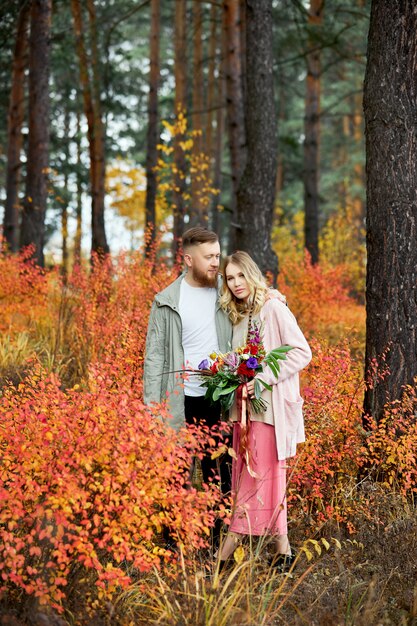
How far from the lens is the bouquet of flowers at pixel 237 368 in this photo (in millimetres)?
3647

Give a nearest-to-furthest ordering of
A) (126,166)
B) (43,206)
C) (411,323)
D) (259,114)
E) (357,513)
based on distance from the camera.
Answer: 1. (357,513)
2. (411,323)
3. (259,114)
4. (43,206)
5. (126,166)

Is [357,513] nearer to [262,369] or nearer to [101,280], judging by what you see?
[262,369]

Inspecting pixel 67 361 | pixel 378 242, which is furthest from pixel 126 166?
pixel 378 242

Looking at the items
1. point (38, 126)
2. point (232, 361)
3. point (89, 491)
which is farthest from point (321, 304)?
point (89, 491)

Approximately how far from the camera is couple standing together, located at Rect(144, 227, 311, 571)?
3.83 m

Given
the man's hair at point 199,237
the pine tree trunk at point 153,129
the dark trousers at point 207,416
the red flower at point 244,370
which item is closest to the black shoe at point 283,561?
the dark trousers at point 207,416

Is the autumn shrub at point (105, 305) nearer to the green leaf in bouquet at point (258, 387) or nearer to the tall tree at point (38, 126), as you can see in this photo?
the green leaf in bouquet at point (258, 387)

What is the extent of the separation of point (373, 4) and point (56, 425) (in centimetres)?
364

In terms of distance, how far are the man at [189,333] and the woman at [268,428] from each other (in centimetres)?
18

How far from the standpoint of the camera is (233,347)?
4016 mm

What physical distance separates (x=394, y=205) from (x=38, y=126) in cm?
A: 808

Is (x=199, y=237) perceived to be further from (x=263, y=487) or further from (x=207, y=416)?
(x=263, y=487)

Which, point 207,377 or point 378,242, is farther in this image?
point 378,242

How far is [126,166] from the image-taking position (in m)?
27.3
